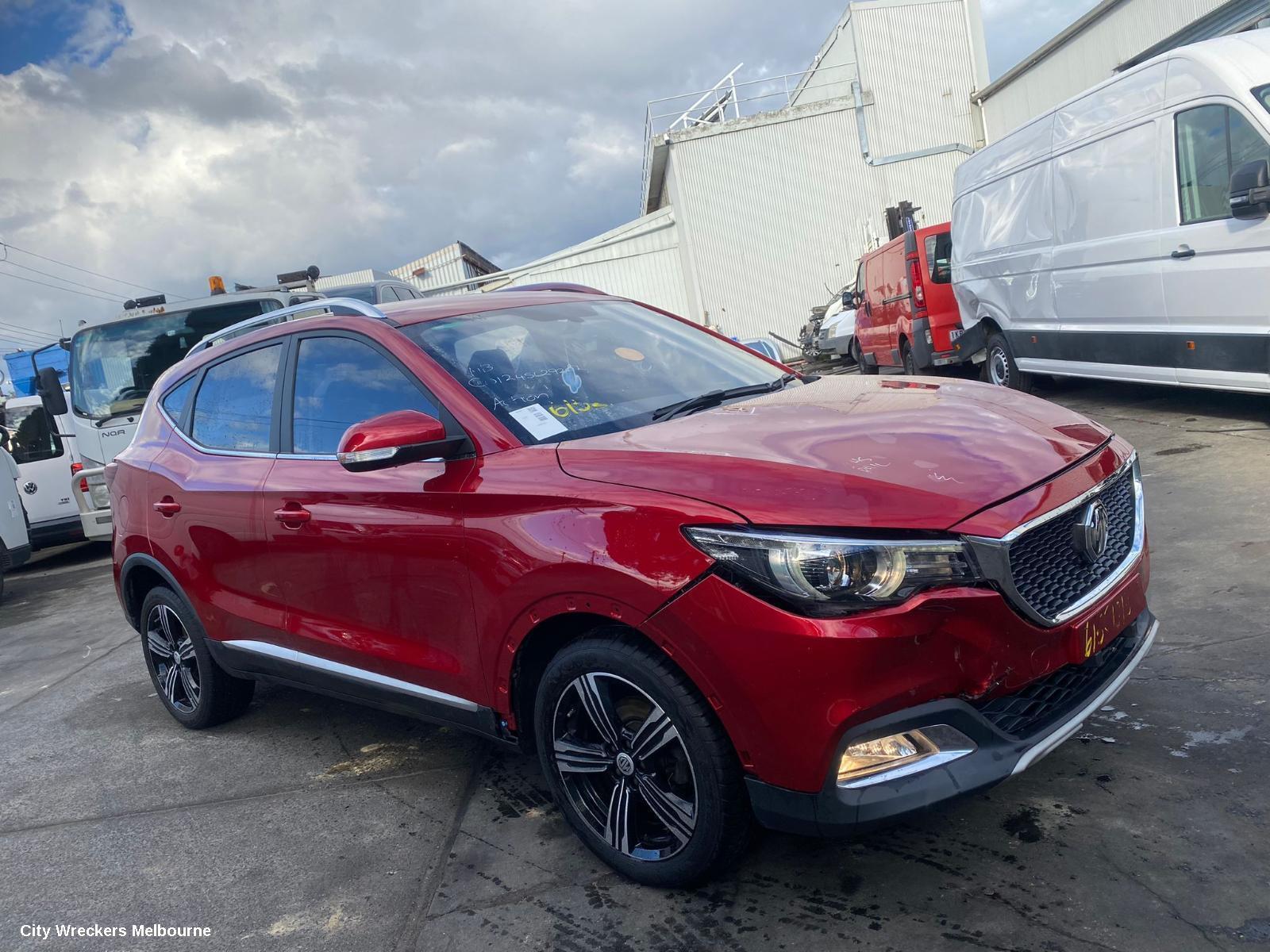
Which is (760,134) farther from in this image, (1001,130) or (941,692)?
(941,692)

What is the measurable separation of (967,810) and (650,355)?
6.09 ft

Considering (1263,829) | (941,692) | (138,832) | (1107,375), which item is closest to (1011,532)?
(941,692)

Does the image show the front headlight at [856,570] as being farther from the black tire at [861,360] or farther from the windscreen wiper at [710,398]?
the black tire at [861,360]

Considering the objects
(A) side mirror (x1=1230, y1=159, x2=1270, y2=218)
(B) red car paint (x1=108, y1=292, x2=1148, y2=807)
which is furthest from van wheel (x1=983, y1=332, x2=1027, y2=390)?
(B) red car paint (x1=108, y1=292, x2=1148, y2=807)

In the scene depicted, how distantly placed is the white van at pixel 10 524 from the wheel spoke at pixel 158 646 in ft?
20.5

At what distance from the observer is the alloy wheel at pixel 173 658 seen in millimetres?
4738

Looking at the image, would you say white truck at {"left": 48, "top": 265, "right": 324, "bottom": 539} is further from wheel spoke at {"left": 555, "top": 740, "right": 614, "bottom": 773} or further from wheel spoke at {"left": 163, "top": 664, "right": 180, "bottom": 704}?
wheel spoke at {"left": 555, "top": 740, "right": 614, "bottom": 773}

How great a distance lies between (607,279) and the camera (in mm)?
27484

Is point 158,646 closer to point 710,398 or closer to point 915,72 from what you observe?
point 710,398

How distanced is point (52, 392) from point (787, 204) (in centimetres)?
1814

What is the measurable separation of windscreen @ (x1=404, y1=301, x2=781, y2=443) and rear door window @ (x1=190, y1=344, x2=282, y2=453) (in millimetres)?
858

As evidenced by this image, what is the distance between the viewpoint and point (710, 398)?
346cm

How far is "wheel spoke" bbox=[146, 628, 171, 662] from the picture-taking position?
486cm

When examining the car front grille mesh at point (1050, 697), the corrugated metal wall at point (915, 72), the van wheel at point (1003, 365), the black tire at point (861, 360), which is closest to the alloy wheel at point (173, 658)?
the car front grille mesh at point (1050, 697)
